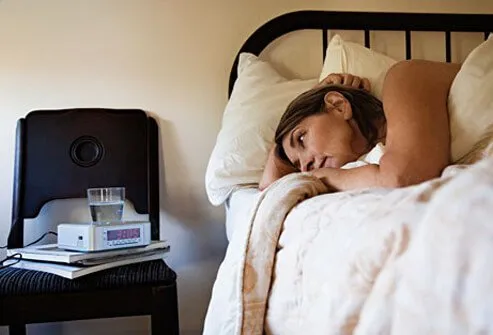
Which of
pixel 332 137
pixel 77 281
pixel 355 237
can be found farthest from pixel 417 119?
pixel 77 281

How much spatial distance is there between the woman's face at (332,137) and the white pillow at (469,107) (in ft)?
0.80

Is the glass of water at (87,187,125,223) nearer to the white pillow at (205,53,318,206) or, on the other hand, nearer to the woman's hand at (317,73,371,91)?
the white pillow at (205,53,318,206)

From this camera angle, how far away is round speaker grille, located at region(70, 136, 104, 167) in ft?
5.34

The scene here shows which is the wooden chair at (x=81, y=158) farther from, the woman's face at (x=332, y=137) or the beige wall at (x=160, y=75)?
the woman's face at (x=332, y=137)

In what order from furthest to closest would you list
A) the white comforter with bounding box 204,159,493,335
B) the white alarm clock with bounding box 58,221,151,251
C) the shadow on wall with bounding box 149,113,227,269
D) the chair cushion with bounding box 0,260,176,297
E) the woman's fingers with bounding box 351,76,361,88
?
1. the shadow on wall with bounding box 149,113,227,269
2. the woman's fingers with bounding box 351,76,361,88
3. the white alarm clock with bounding box 58,221,151,251
4. the chair cushion with bounding box 0,260,176,297
5. the white comforter with bounding box 204,159,493,335

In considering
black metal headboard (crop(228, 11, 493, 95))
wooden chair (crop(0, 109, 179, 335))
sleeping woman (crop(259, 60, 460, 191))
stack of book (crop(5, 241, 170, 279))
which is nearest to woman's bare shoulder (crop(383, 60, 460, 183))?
sleeping woman (crop(259, 60, 460, 191))

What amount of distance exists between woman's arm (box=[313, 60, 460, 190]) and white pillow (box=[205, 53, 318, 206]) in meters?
0.44

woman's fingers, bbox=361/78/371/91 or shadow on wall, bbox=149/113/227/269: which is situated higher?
woman's fingers, bbox=361/78/371/91

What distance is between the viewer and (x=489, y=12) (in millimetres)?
1909

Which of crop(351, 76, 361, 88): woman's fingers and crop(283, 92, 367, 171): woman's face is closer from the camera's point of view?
crop(283, 92, 367, 171): woman's face

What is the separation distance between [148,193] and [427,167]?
100cm

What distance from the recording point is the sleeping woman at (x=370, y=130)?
86 cm

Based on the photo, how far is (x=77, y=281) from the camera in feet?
3.72

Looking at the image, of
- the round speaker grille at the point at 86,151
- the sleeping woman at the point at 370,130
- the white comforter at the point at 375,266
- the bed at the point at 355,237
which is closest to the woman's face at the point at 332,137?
the sleeping woman at the point at 370,130
